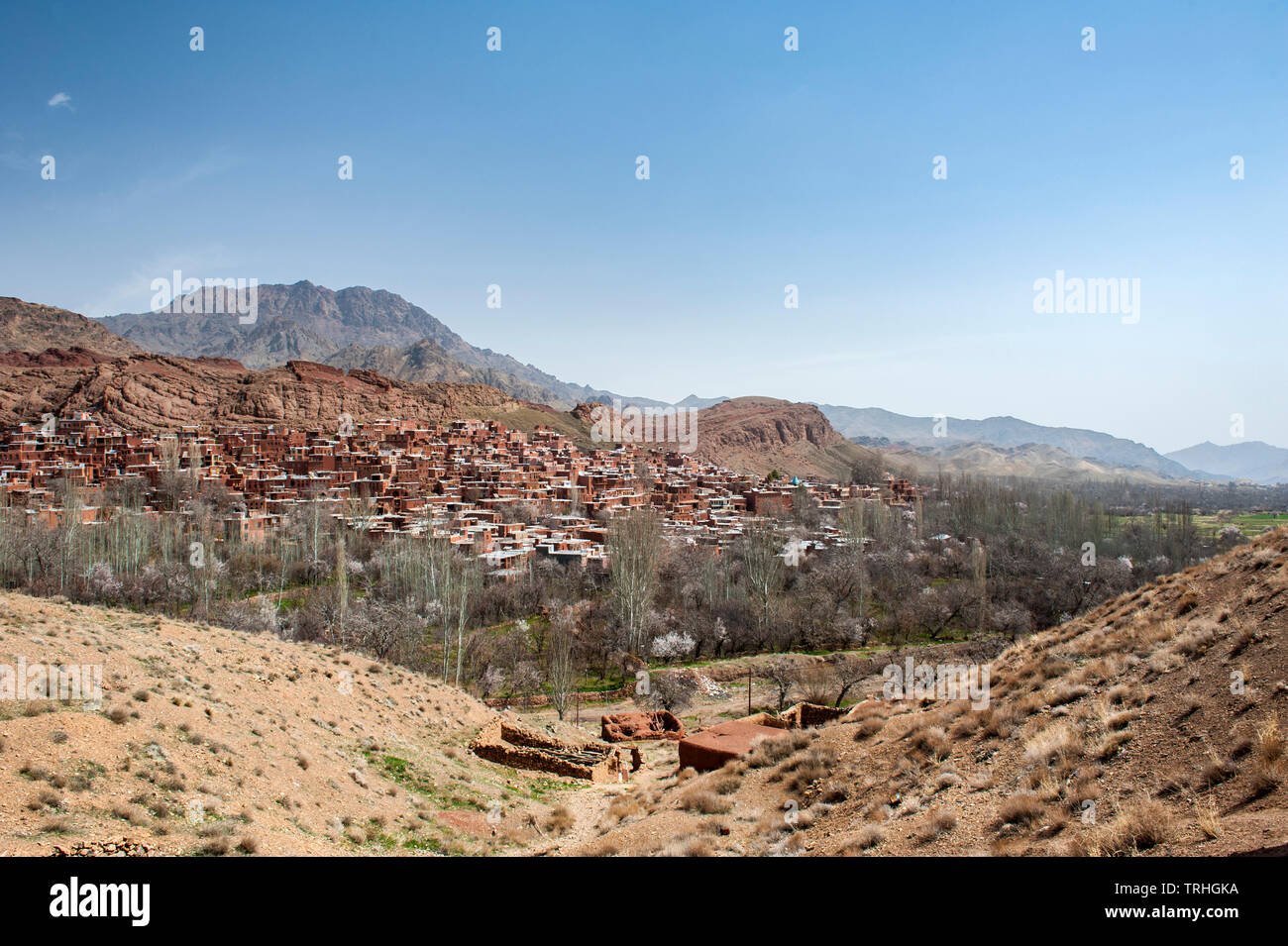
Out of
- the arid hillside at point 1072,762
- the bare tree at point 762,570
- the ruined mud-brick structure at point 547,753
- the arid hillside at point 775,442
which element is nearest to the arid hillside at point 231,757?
the ruined mud-brick structure at point 547,753

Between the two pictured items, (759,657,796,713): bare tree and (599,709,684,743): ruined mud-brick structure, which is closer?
(599,709,684,743): ruined mud-brick structure

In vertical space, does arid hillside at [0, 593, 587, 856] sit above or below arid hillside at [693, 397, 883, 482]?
below

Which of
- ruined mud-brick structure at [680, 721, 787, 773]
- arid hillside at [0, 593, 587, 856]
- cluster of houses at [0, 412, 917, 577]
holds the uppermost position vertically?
cluster of houses at [0, 412, 917, 577]

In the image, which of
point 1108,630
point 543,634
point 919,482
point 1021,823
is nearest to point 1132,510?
point 919,482

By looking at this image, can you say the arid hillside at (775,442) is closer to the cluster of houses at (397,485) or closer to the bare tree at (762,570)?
the cluster of houses at (397,485)

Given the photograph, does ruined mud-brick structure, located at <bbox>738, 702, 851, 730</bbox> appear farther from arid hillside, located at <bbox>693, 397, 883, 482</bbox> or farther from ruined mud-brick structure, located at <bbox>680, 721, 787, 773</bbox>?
arid hillside, located at <bbox>693, 397, 883, 482</bbox>

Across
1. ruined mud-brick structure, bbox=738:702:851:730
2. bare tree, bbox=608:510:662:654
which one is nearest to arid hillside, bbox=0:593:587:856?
ruined mud-brick structure, bbox=738:702:851:730
